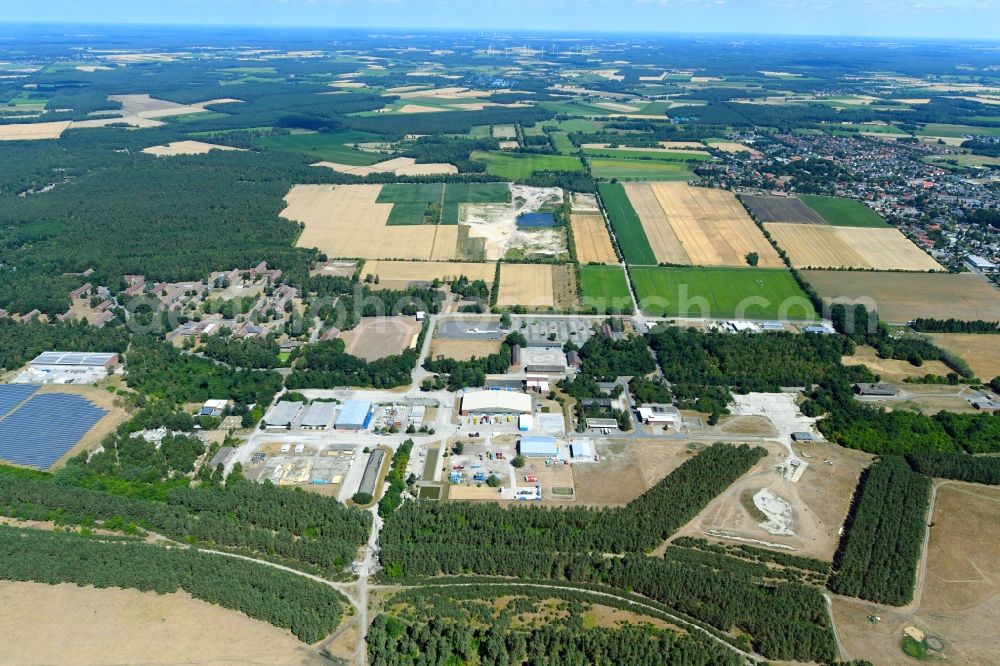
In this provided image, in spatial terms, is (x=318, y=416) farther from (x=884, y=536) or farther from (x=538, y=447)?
(x=884, y=536)

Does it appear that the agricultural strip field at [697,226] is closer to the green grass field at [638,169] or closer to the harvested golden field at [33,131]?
the green grass field at [638,169]

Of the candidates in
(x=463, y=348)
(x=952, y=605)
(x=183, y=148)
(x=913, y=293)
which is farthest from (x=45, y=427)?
(x=183, y=148)

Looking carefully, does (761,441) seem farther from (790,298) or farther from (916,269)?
(916,269)

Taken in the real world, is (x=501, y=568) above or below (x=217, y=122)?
Result: below

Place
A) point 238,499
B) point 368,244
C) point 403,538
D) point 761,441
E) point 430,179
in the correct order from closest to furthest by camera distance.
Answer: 1. point 403,538
2. point 238,499
3. point 761,441
4. point 368,244
5. point 430,179

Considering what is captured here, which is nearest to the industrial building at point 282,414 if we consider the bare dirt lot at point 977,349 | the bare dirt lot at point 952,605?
the bare dirt lot at point 952,605

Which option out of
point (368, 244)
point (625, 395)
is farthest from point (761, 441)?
point (368, 244)

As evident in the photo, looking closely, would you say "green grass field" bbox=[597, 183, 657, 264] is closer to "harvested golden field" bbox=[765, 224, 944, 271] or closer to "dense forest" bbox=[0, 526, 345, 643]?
"harvested golden field" bbox=[765, 224, 944, 271]
